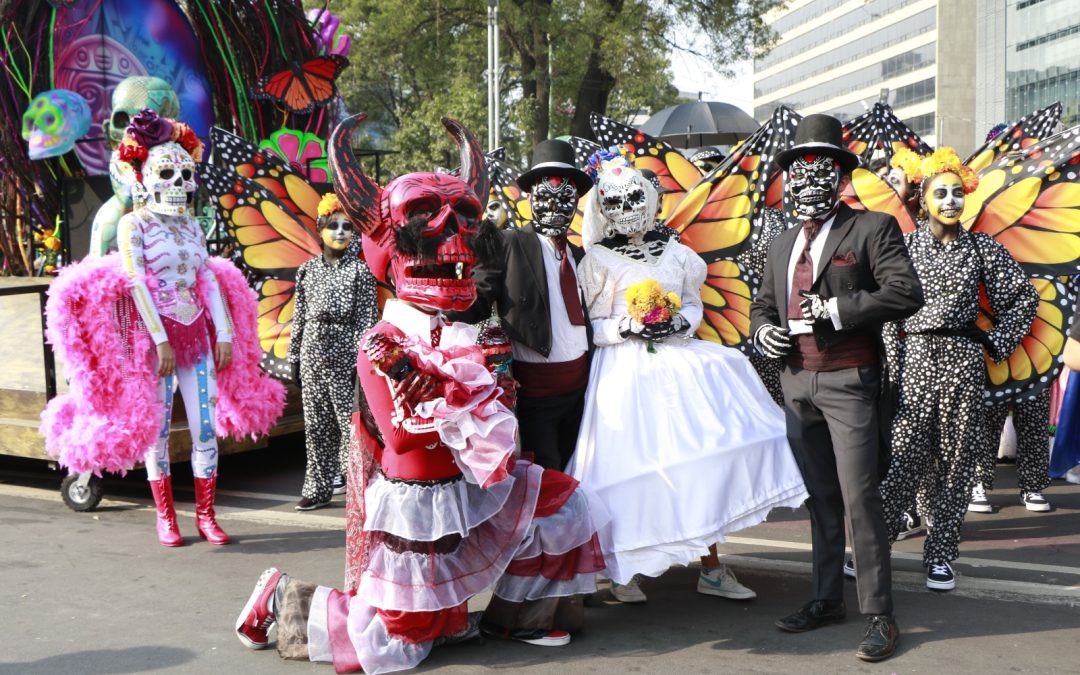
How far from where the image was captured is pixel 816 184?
442cm

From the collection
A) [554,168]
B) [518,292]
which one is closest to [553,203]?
[554,168]

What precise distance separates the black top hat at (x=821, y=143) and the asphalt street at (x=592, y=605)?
196 centimetres

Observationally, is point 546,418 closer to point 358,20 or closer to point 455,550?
point 455,550

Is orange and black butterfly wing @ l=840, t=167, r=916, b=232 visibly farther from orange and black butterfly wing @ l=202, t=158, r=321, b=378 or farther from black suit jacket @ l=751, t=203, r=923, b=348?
orange and black butterfly wing @ l=202, t=158, r=321, b=378

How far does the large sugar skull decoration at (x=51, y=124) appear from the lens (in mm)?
10789

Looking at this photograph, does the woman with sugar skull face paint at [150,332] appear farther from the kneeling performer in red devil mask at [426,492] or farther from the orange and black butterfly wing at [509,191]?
the kneeling performer in red devil mask at [426,492]

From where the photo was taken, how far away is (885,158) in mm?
7246

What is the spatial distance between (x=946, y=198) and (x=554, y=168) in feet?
6.54

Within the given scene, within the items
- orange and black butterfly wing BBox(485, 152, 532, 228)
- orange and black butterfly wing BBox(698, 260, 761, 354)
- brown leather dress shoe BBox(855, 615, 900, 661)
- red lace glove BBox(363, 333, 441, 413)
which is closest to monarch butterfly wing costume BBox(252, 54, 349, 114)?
orange and black butterfly wing BBox(485, 152, 532, 228)

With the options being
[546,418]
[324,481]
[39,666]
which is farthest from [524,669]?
[324,481]

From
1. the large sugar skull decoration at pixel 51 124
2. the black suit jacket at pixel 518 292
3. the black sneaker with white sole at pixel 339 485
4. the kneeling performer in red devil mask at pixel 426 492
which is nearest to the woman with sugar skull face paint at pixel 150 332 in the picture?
the black sneaker with white sole at pixel 339 485

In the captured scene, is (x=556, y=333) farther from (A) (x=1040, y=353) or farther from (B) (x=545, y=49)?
(B) (x=545, y=49)

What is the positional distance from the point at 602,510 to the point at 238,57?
10040 millimetres

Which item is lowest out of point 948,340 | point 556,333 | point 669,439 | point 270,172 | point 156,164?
point 669,439
